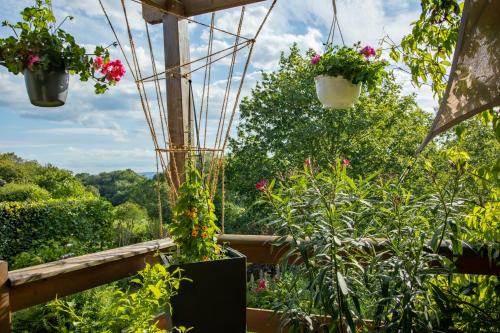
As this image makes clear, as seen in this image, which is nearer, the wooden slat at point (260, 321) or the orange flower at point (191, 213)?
the orange flower at point (191, 213)

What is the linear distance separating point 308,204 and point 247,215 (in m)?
7.65

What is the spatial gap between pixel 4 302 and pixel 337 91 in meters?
1.72

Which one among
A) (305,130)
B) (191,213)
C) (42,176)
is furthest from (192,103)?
(42,176)

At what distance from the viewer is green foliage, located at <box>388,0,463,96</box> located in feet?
5.09

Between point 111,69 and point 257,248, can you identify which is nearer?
point 111,69

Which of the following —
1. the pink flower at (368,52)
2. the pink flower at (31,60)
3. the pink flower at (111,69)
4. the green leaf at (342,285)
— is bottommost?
the green leaf at (342,285)

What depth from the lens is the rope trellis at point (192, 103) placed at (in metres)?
1.93

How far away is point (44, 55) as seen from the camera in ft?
5.10

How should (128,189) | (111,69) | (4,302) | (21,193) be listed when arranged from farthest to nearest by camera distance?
(128,189) → (21,193) → (111,69) → (4,302)

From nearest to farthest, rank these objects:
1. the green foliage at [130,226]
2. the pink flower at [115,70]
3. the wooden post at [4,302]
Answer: the wooden post at [4,302]
the pink flower at [115,70]
the green foliage at [130,226]

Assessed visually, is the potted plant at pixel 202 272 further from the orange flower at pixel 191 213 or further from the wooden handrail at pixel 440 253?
the wooden handrail at pixel 440 253

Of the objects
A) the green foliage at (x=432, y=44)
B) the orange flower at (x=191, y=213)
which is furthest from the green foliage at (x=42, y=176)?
the green foliage at (x=432, y=44)

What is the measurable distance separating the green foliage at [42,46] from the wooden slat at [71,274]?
0.75 meters

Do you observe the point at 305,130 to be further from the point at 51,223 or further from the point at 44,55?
the point at 44,55
